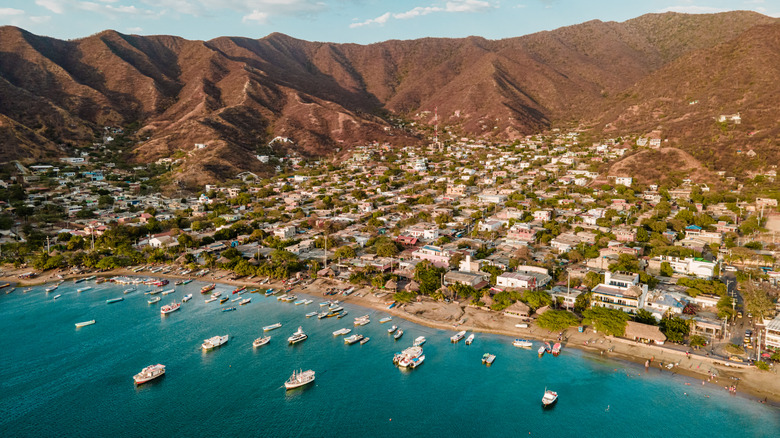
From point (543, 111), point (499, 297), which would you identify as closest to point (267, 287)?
point (499, 297)

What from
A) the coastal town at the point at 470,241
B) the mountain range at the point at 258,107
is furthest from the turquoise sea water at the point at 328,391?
the mountain range at the point at 258,107

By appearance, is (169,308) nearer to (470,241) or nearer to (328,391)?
(328,391)

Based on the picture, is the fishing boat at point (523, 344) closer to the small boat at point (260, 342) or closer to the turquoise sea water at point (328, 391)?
the turquoise sea water at point (328, 391)

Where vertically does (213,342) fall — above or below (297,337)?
below

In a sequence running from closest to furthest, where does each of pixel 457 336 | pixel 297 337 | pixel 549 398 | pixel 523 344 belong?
pixel 549 398 → pixel 523 344 → pixel 457 336 → pixel 297 337

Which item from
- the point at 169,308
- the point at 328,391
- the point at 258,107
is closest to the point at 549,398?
the point at 328,391

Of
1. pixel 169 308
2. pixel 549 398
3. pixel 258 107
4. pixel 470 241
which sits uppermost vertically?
pixel 258 107

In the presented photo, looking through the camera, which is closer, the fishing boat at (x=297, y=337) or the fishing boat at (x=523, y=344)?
the fishing boat at (x=523, y=344)
